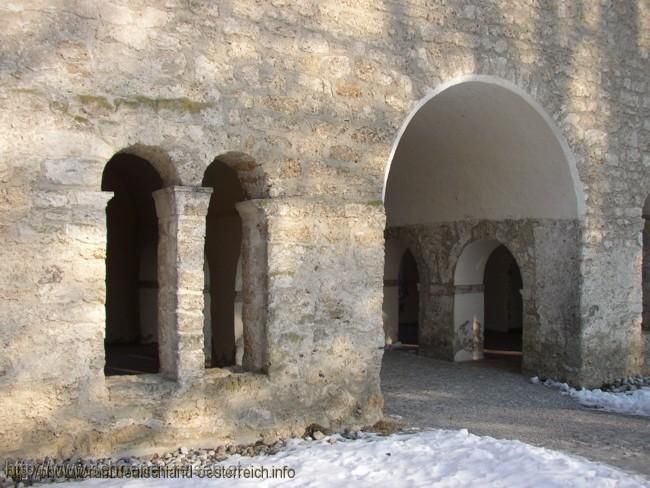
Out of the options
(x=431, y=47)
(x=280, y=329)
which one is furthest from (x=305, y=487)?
(x=431, y=47)

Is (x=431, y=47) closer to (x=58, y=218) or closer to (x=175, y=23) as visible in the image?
(x=175, y=23)

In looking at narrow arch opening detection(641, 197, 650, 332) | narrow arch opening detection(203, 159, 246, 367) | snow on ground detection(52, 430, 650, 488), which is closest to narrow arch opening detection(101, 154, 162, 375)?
narrow arch opening detection(203, 159, 246, 367)

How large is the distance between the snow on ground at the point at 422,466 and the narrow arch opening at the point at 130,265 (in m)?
5.68

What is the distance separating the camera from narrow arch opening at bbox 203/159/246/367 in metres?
8.37

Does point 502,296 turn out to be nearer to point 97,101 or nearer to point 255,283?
point 255,283

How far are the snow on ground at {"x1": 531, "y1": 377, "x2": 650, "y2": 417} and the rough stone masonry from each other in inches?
7.3

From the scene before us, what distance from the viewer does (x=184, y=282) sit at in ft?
16.9

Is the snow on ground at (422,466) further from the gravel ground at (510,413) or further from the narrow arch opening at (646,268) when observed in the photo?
the narrow arch opening at (646,268)

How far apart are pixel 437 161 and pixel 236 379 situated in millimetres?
4653

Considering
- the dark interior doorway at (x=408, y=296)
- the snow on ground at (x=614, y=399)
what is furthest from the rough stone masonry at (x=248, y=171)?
the dark interior doorway at (x=408, y=296)

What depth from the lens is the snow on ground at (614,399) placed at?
7105mm

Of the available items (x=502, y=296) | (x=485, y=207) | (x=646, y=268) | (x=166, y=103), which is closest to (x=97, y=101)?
(x=166, y=103)

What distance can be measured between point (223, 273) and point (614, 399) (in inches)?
177

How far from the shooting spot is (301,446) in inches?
212
